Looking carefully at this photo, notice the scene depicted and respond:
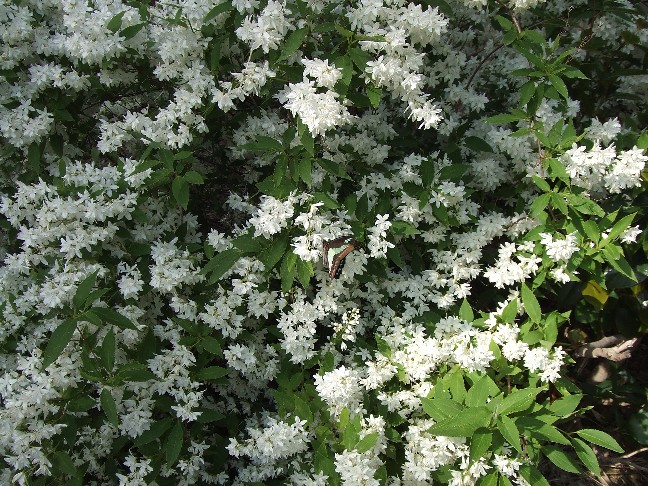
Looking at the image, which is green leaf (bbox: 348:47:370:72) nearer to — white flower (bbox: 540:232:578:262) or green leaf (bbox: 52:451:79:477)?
white flower (bbox: 540:232:578:262)

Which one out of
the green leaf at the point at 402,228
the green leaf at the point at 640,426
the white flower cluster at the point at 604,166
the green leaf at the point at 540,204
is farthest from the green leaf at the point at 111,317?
the green leaf at the point at 640,426

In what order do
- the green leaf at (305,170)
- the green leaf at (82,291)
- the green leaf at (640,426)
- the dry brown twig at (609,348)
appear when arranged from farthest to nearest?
the dry brown twig at (609,348)
the green leaf at (640,426)
the green leaf at (305,170)
the green leaf at (82,291)

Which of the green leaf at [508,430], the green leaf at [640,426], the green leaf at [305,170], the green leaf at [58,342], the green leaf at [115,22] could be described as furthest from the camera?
the green leaf at [640,426]

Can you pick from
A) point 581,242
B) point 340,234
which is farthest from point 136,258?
point 581,242

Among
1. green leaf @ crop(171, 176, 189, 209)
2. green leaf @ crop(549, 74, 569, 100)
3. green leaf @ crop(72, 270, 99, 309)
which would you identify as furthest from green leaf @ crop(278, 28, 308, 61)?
green leaf @ crop(72, 270, 99, 309)

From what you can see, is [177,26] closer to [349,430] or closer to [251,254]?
[251,254]

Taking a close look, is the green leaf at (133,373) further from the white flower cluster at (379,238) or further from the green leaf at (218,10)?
the green leaf at (218,10)

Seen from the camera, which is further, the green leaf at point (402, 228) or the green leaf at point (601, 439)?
the green leaf at point (402, 228)
